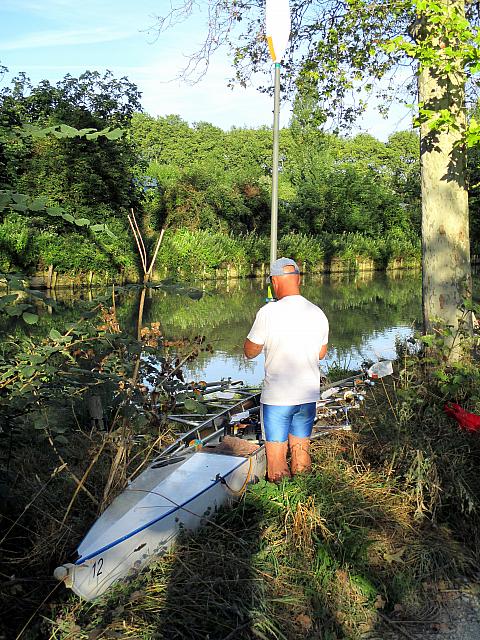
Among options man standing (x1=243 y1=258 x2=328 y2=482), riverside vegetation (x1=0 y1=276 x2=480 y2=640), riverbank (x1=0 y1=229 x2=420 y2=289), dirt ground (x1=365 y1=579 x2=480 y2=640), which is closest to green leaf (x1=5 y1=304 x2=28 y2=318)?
riverside vegetation (x1=0 y1=276 x2=480 y2=640)

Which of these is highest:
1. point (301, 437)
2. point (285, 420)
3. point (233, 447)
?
point (285, 420)

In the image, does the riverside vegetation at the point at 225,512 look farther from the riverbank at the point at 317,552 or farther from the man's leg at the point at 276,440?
the man's leg at the point at 276,440

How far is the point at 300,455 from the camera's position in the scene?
473 cm

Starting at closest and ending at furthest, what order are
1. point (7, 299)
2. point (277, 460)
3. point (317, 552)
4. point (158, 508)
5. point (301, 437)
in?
1. point (7, 299)
2. point (317, 552)
3. point (158, 508)
4. point (277, 460)
5. point (301, 437)

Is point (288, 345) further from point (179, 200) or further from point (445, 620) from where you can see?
point (179, 200)

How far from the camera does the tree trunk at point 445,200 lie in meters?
6.86

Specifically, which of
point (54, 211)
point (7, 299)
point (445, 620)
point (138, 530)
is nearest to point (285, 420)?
point (138, 530)

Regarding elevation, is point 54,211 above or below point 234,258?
below

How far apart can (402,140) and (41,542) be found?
6795 cm

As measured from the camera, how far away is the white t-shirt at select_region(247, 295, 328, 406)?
15.0 ft

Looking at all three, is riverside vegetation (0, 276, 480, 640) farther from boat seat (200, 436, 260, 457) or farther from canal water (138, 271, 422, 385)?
canal water (138, 271, 422, 385)

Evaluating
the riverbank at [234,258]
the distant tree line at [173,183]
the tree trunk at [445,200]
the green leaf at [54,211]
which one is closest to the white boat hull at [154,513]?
the green leaf at [54,211]

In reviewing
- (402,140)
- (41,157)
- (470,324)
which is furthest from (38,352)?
(402,140)

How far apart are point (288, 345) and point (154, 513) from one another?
1377mm
